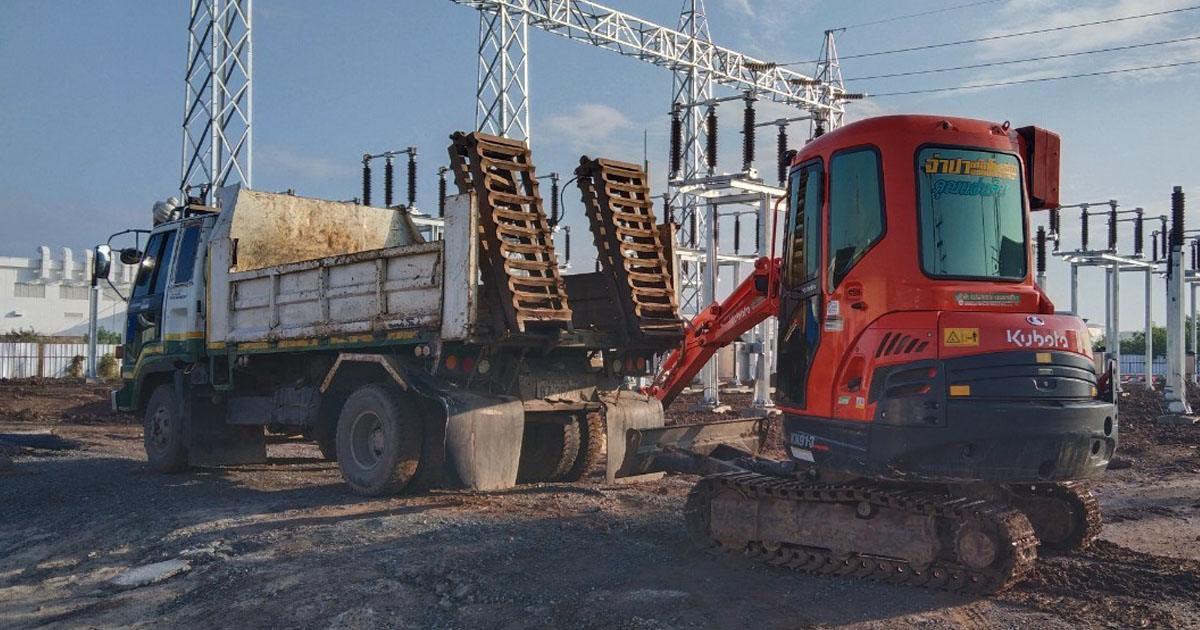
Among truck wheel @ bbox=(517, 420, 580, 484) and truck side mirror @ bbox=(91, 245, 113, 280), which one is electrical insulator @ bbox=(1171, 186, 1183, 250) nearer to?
truck wheel @ bbox=(517, 420, 580, 484)

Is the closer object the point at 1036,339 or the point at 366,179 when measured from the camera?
the point at 1036,339

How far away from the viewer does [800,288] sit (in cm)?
720

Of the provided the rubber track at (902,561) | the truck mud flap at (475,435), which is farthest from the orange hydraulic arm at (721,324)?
the truck mud flap at (475,435)

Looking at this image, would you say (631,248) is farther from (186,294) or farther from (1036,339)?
(186,294)

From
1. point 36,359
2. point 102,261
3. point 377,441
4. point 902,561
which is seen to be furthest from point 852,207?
point 36,359

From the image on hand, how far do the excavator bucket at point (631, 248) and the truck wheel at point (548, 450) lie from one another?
1411 mm

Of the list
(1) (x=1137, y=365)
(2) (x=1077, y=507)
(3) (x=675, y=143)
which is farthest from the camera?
(1) (x=1137, y=365)

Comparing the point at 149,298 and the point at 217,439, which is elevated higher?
the point at 149,298

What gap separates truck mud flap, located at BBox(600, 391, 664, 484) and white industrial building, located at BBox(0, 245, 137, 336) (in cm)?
6754

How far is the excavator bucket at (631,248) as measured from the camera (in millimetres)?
9977

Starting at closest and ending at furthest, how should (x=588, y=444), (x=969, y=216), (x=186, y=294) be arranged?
1. (x=969, y=216)
2. (x=588, y=444)
3. (x=186, y=294)

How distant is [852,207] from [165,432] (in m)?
9.52

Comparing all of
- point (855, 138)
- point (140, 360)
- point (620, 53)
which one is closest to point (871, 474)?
point (855, 138)

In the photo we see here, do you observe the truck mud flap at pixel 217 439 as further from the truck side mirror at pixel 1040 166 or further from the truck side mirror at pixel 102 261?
the truck side mirror at pixel 1040 166
